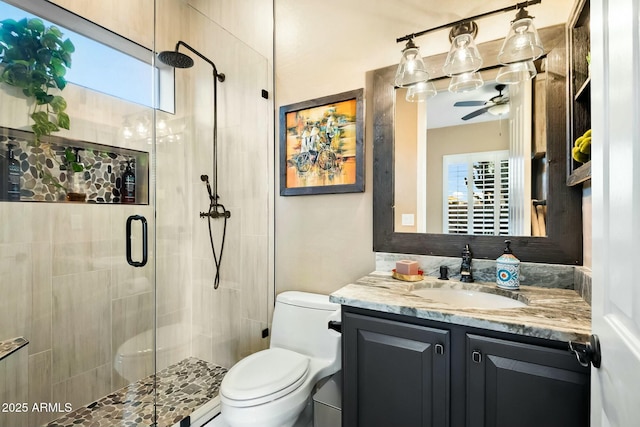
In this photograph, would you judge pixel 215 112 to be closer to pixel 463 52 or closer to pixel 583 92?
pixel 463 52

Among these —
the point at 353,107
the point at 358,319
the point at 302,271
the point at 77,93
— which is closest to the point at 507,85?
the point at 353,107

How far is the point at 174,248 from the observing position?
2.21 metres

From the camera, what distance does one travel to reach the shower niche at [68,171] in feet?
4.88

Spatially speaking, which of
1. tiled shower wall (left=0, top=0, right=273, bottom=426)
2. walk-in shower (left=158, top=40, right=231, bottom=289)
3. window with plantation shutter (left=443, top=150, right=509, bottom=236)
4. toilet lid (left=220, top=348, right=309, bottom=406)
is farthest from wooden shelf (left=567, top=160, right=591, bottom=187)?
walk-in shower (left=158, top=40, right=231, bottom=289)

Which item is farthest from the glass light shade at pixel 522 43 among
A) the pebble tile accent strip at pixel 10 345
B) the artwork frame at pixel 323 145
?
the pebble tile accent strip at pixel 10 345

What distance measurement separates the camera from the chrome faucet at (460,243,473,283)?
1.33 m

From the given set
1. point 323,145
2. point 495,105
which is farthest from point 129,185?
point 495,105

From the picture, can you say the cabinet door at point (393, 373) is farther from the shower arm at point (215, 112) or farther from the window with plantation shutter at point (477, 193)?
the shower arm at point (215, 112)

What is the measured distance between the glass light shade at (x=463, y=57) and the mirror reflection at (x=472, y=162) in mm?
107

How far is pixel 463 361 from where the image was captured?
0.92 meters

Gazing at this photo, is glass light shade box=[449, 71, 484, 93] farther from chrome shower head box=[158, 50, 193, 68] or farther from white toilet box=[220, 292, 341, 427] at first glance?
chrome shower head box=[158, 50, 193, 68]

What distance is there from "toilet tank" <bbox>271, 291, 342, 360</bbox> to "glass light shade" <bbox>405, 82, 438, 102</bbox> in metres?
1.18

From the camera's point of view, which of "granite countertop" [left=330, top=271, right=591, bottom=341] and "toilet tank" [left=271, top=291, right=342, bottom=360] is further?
"toilet tank" [left=271, top=291, right=342, bottom=360]

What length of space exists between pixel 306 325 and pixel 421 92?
1.41 m
